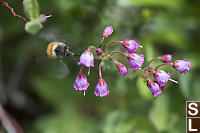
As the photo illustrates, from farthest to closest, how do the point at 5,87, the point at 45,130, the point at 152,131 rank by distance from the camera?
Answer: the point at 5,87 → the point at 45,130 → the point at 152,131

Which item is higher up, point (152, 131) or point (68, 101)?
point (68, 101)

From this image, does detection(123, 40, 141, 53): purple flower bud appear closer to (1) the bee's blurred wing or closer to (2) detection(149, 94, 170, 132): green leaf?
(1) the bee's blurred wing

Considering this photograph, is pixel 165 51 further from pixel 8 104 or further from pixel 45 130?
pixel 8 104

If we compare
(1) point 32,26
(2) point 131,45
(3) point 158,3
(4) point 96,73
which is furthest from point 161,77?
(3) point 158,3

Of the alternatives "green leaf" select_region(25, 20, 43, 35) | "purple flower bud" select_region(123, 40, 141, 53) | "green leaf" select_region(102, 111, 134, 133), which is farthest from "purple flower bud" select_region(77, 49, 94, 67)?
"green leaf" select_region(102, 111, 134, 133)

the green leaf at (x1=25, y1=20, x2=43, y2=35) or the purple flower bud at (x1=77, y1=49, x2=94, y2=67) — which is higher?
the green leaf at (x1=25, y1=20, x2=43, y2=35)

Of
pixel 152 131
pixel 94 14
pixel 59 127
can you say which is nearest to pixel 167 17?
pixel 94 14

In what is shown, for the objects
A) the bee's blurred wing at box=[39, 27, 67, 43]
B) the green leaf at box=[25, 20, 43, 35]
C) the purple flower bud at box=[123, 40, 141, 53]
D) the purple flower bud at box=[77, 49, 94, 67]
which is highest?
the bee's blurred wing at box=[39, 27, 67, 43]
